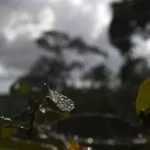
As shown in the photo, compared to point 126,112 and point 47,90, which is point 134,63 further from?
point 47,90

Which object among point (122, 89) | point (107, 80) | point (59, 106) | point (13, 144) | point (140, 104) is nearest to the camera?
point (13, 144)

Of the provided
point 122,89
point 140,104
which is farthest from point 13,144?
point 122,89

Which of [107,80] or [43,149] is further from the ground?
[107,80]

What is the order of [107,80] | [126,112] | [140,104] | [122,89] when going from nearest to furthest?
[140,104], [126,112], [122,89], [107,80]

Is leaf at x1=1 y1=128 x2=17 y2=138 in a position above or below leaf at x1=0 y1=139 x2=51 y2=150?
above

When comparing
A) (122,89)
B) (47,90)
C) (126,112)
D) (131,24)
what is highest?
(131,24)

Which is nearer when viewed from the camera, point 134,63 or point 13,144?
point 13,144

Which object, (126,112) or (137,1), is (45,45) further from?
(126,112)

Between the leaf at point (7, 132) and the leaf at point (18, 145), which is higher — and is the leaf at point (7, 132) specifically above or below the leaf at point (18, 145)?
above

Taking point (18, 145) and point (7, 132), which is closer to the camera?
point (18, 145)

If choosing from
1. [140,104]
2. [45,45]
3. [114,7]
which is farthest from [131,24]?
[140,104]
